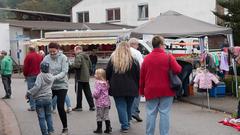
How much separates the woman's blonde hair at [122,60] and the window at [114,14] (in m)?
39.3

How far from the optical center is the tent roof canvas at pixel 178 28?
15.2m

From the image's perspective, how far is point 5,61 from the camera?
16.9 metres

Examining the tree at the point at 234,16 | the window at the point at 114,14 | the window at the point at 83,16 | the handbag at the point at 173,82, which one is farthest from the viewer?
the window at the point at 83,16

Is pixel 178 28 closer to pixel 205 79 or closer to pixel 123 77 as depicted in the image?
pixel 205 79

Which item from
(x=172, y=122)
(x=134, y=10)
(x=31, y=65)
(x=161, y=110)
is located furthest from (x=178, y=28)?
(x=134, y=10)

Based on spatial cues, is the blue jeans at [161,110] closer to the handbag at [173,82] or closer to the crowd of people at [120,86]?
the crowd of people at [120,86]

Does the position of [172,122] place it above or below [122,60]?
below

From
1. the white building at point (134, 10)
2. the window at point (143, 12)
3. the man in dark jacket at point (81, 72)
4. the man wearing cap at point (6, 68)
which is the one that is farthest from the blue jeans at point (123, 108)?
the window at point (143, 12)

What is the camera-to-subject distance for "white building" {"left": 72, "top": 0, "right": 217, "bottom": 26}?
40.7m

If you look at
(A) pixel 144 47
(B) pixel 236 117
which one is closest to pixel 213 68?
(A) pixel 144 47

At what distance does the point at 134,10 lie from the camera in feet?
153

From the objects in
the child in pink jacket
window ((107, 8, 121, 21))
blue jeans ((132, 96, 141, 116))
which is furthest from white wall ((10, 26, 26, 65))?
the child in pink jacket

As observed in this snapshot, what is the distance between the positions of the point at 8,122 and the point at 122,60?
150 inches

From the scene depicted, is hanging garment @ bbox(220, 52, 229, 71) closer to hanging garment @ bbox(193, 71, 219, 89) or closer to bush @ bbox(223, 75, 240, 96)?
bush @ bbox(223, 75, 240, 96)
